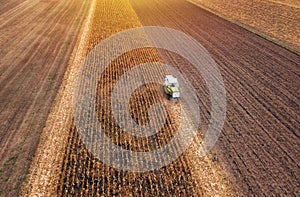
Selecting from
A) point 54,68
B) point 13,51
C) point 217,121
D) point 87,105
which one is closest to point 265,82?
point 217,121

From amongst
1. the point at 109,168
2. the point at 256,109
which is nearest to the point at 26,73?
the point at 109,168

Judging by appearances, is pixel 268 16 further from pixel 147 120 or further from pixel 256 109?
pixel 147 120

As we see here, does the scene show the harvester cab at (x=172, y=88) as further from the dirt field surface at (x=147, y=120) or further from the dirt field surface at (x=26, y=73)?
the dirt field surface at (x=26, y=73)

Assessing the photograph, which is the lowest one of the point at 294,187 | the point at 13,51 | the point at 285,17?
the point at 294,187

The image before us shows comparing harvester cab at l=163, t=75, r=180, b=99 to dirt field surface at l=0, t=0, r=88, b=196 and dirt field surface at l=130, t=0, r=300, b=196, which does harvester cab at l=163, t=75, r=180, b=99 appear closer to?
dirt field surface at l=130, t=0, r=300, b=196

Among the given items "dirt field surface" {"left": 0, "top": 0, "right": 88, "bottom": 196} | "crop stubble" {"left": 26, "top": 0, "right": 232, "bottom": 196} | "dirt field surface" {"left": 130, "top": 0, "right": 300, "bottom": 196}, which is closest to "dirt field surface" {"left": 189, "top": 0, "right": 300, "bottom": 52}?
"dirt field surface" {"left": 130, "top": 0, "right": 300, "bottom": 196}

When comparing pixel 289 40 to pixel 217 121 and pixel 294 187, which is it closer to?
pixel 217 121

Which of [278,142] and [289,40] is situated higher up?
[289,40]
